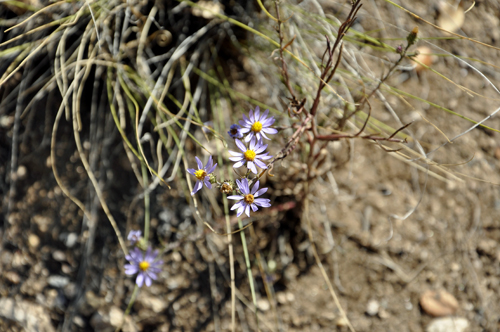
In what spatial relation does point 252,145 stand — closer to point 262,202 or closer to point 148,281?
point 262,202

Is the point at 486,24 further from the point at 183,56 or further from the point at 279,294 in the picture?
the point at 279,294

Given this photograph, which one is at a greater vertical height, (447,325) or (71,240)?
(71,240)

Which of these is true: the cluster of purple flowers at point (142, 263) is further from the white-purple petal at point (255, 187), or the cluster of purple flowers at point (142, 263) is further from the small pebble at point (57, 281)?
the white-purple petal at point (255, 187)

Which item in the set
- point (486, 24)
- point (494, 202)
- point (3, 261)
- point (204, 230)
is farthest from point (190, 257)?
point (486, 24)

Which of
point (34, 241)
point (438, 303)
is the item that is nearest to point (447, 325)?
point (438, 303)

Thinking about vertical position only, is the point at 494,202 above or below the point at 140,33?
below

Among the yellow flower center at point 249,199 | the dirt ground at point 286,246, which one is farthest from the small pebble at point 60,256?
the yellow flower center at point 249,199

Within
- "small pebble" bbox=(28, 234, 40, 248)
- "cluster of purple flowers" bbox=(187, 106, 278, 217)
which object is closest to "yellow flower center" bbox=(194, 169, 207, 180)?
"cluster of purple flowers" bbox=(187, 106, 278, 217)

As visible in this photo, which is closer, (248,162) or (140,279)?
(248,162)
